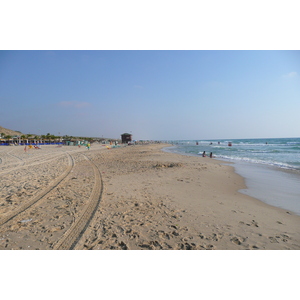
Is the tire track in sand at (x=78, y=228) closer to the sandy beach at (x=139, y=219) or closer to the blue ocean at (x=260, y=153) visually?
A: the sandy beach at (x=139, y=219)

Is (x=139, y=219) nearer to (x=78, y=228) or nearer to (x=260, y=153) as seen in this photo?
(x=78, y=228)

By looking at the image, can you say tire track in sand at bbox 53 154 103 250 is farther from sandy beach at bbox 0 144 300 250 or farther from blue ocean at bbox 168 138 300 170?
blue ocean at bbox 168 138 300 170

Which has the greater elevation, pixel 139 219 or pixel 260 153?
pixel 139 219

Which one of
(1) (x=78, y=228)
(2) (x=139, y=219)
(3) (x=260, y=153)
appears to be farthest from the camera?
(3) (x=260, y=153)

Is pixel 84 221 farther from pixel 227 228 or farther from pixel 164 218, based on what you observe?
pixel 227 228

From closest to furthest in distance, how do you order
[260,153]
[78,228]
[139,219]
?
1. [78,228]
2. [139,219]
3. [260,153]

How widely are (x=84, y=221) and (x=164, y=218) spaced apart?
1758 mm

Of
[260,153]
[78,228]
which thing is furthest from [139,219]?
[260,153]

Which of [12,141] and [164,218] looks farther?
[12,141]

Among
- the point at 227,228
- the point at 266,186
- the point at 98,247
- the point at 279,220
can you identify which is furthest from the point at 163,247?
the point at 266,186

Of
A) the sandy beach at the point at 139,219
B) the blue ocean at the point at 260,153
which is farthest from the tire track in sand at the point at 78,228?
the blue ocean at the point at 260,153

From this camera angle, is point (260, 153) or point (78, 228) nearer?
point (78, 228)

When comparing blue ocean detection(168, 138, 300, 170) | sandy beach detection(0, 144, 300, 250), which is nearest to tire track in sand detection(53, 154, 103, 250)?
sandy beach detection(0, 144, 300, 250)

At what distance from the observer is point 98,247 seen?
310 centimetres
